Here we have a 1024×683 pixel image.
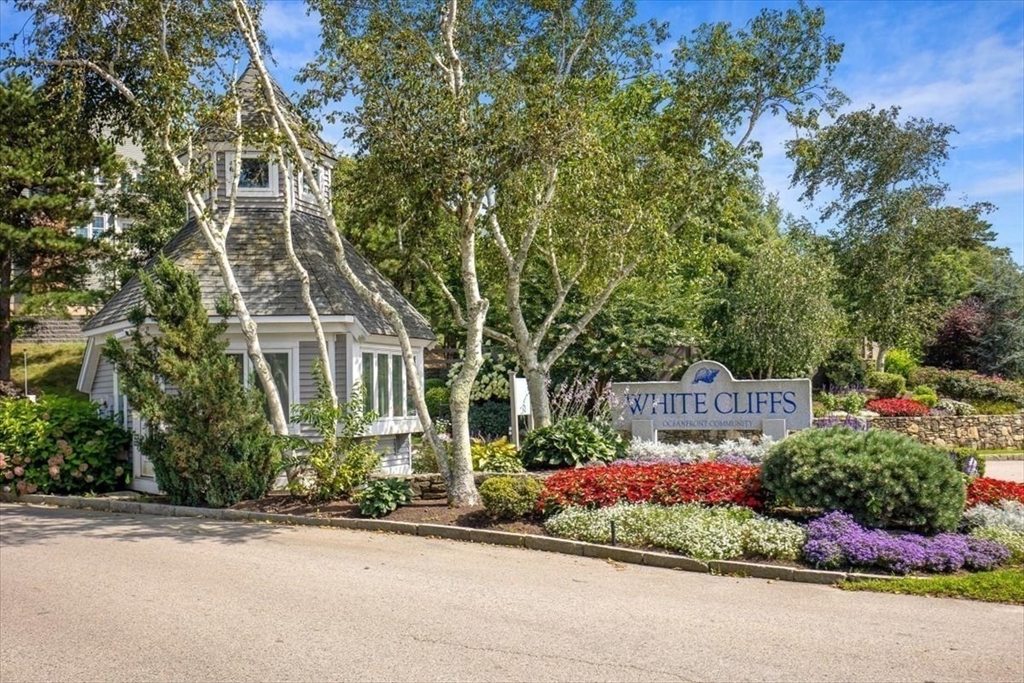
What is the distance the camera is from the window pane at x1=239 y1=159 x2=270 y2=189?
59.4ft

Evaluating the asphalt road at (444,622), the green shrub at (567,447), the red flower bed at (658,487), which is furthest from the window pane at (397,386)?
the asphalt road at (444,622)

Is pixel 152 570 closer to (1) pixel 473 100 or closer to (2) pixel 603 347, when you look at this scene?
(1) pixel 473 100

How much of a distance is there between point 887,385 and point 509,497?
2397 centimetres

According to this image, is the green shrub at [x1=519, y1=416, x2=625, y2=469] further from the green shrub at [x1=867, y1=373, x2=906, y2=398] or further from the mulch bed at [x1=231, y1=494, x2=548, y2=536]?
the green shrub at [x1=867, y1=373, x2=906, y2=398]

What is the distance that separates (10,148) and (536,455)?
15432mm

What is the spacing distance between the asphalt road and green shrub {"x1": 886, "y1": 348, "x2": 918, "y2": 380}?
29.3 m

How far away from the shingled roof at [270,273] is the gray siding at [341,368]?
0.59 meters

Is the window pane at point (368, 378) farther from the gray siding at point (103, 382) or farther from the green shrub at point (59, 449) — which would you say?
the gray siding at point (103, 382)

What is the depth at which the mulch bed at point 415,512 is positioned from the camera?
36.3 ft

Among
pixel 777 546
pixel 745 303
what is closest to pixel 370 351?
pixel 777 546

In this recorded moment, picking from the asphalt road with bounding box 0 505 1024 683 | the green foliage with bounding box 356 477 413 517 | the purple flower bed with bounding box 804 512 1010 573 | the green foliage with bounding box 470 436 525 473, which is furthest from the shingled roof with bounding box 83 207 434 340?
the purple flower bed with bounding box 804 512 1010 573

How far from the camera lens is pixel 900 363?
116 ft

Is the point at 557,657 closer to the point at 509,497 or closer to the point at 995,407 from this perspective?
the point at 509,497

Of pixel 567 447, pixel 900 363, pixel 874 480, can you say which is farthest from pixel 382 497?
pixel 900 363
